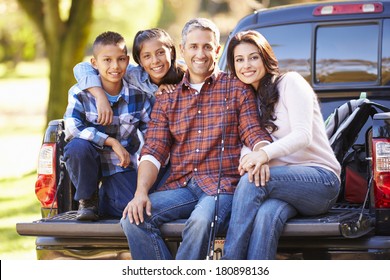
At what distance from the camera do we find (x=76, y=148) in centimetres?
494

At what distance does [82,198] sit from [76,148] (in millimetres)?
274

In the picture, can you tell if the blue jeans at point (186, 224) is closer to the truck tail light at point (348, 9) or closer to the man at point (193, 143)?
the man at point (193, 143)

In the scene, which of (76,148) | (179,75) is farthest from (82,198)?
(179,75)

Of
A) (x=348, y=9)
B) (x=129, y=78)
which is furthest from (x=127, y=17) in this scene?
(x=129, y=78)

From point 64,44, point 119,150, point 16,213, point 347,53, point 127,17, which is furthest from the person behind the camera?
point 127,17

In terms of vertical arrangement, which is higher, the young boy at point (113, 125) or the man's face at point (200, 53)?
the man's face at point (200, 53)

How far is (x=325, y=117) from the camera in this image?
619 cm

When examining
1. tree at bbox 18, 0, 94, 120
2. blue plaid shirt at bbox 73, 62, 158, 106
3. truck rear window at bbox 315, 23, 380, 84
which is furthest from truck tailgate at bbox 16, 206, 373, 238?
tree at bbox 18, 0, 94, 120

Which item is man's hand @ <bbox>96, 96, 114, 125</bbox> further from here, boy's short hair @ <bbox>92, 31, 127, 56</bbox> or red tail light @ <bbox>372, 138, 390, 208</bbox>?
red tail light @ <bbox>372, 138, 390, 208</bbox>

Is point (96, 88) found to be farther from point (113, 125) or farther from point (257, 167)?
point (257, 167)

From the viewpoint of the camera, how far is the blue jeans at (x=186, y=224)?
4629mm

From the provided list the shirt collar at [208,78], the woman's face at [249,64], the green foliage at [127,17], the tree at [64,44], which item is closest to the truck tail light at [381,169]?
the woman's face at [249,64]

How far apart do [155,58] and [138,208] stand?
96 cm

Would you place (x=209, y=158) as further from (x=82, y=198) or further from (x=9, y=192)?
(x=9, y=192)
